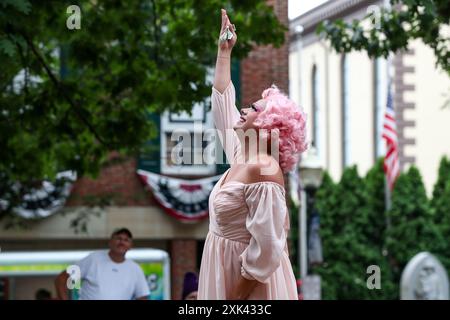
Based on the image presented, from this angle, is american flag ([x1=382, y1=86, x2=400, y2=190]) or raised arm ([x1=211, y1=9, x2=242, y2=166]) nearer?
raised arm ([x1=211, y1=9, x2=242, y2=166])

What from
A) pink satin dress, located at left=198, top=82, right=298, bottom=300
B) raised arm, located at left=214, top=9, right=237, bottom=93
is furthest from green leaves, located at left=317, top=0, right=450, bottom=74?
pink satin dress, located at left=198, top=82, right=298, bottom=300

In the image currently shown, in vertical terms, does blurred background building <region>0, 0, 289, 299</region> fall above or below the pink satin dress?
above

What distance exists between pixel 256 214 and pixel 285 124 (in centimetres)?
49

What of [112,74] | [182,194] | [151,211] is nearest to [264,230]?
[112,74]

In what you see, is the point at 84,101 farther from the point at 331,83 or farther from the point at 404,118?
the point at 331,83

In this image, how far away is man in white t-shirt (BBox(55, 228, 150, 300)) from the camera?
1156 cm

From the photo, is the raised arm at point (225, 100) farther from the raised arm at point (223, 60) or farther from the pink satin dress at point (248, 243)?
the pink satin dress at point (248, 243)

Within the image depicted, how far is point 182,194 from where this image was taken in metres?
27.9

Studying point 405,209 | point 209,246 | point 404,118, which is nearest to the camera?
point 209,246

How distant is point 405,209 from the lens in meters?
40.5

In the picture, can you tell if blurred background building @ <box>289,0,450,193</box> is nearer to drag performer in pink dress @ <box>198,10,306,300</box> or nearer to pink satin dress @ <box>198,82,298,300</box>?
drag performer in pink dress @ <box>198,10,306,300</box>

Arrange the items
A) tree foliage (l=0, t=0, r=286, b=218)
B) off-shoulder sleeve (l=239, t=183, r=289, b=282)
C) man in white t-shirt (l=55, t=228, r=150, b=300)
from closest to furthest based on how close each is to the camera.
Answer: off-shoulder sleeve (l=239, t=183, r=289, b=282) → man in white t-shirt (l=55, t=228, r=150, b=300) → tree foliage (l=0, t=0, r=286, b=218)
